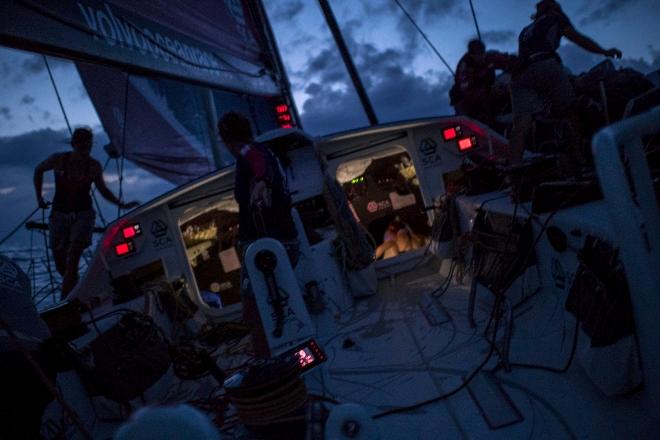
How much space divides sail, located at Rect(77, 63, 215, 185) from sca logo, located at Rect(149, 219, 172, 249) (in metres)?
0.63

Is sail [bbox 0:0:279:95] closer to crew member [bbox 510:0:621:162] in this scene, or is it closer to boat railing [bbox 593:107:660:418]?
boat railing [bbox 593:107:660:418]

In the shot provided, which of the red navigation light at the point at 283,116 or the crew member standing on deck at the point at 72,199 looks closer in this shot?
the crew member standing on deck at the point at 72,199

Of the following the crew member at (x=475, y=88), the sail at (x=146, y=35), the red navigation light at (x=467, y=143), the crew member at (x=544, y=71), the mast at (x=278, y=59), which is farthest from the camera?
the crew member at (x=475, y=88)

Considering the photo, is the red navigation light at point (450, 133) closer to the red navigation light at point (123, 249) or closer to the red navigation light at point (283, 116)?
the red navigation light at point (283, 116)

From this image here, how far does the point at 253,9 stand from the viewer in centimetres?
509

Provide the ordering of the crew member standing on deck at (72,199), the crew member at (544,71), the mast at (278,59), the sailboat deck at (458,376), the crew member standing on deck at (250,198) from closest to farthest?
the sailboat deck at (458,376)
the crew member standing on deck at (250,198)
the crew member at (544,71)
the crew member standing on deck at (72,199)
the mast at (278,59)

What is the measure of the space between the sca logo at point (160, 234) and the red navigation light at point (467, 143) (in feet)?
13.5

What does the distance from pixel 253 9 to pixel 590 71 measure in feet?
16.2

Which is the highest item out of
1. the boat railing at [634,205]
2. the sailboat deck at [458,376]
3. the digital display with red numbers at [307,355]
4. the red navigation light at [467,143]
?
the red navigation light at [467,143]

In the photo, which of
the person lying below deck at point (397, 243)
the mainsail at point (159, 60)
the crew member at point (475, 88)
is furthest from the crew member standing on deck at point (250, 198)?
the crew member at point (475, 88)

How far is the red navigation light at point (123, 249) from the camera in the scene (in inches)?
195

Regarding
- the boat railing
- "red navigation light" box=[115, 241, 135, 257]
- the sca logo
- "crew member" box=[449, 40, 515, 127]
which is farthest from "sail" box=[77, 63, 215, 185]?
"crew member" box=[449, 40, 515, 127]

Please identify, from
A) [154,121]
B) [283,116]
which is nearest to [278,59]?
[283,116]

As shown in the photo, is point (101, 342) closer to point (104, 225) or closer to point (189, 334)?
point (189, 334)
